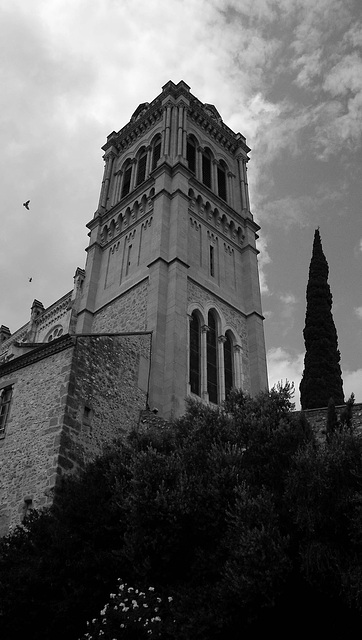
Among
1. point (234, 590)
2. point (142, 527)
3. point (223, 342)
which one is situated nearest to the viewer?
point (234, 590)

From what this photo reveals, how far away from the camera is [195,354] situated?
2692 centimetres

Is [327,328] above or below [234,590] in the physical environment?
above

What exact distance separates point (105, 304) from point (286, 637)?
20.4 meters

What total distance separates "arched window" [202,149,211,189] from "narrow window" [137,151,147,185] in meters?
3.64

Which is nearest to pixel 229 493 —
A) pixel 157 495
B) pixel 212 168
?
pixel 157 495

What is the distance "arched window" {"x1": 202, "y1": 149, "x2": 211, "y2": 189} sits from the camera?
35938 mm

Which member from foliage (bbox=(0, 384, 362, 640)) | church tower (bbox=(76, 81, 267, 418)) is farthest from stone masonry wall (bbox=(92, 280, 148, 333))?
foliage (bbox=(0, 384, 362, 640))

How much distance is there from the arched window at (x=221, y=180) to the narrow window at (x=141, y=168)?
4.70 meters

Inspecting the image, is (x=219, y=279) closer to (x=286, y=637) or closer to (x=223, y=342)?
(x=223, y=342)

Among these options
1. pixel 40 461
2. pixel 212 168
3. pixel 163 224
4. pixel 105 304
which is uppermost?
pixel 212 168

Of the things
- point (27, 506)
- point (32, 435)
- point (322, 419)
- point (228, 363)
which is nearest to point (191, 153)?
point (228, 363)

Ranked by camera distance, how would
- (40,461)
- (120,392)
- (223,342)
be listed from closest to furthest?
1. (40,461)
2. (120,392)
3. (223,342)

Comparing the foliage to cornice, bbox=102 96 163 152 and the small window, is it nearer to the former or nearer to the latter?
the small window

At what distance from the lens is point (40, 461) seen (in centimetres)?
1706
